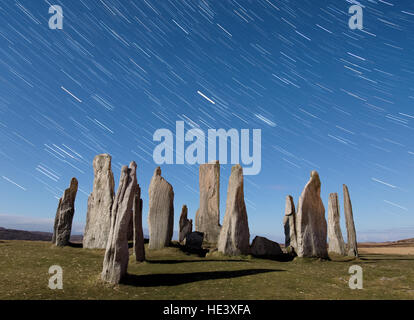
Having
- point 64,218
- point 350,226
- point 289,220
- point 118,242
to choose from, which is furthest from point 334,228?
point 64,218

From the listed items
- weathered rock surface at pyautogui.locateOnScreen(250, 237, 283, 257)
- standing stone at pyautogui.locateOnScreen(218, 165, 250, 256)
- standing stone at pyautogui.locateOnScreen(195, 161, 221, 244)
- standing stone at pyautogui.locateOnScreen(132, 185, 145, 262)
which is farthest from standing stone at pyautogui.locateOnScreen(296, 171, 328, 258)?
standing stone at pyautogui.locateOnScreen(132, 185, 145, 262)

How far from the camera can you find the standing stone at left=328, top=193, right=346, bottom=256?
2473 centimetres

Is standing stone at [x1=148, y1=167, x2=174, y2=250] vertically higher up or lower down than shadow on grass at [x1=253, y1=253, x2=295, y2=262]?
higher up

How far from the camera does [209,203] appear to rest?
95.1 ft

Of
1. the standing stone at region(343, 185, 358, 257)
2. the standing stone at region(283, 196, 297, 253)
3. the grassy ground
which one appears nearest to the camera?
the grassy ground

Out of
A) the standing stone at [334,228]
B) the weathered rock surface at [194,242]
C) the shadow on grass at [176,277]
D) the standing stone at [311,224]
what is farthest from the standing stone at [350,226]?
the shadow on grass at [176,277]

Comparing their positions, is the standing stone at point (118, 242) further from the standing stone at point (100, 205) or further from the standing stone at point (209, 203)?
the standing stone at point (209, 203)

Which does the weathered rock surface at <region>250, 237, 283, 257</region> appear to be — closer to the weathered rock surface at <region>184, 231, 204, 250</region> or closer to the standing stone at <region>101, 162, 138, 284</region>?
the weathered rock surface at <region>184, 231, 204, 250</region>

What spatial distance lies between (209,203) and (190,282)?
55.9 ft

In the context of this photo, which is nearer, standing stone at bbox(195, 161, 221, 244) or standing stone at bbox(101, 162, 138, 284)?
standing stone at bbox(101, 162, 138, 284)

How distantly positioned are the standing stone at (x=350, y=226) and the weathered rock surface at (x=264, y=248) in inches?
256

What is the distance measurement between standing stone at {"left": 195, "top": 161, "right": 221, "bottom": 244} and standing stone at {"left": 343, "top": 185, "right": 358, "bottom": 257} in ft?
33.9
